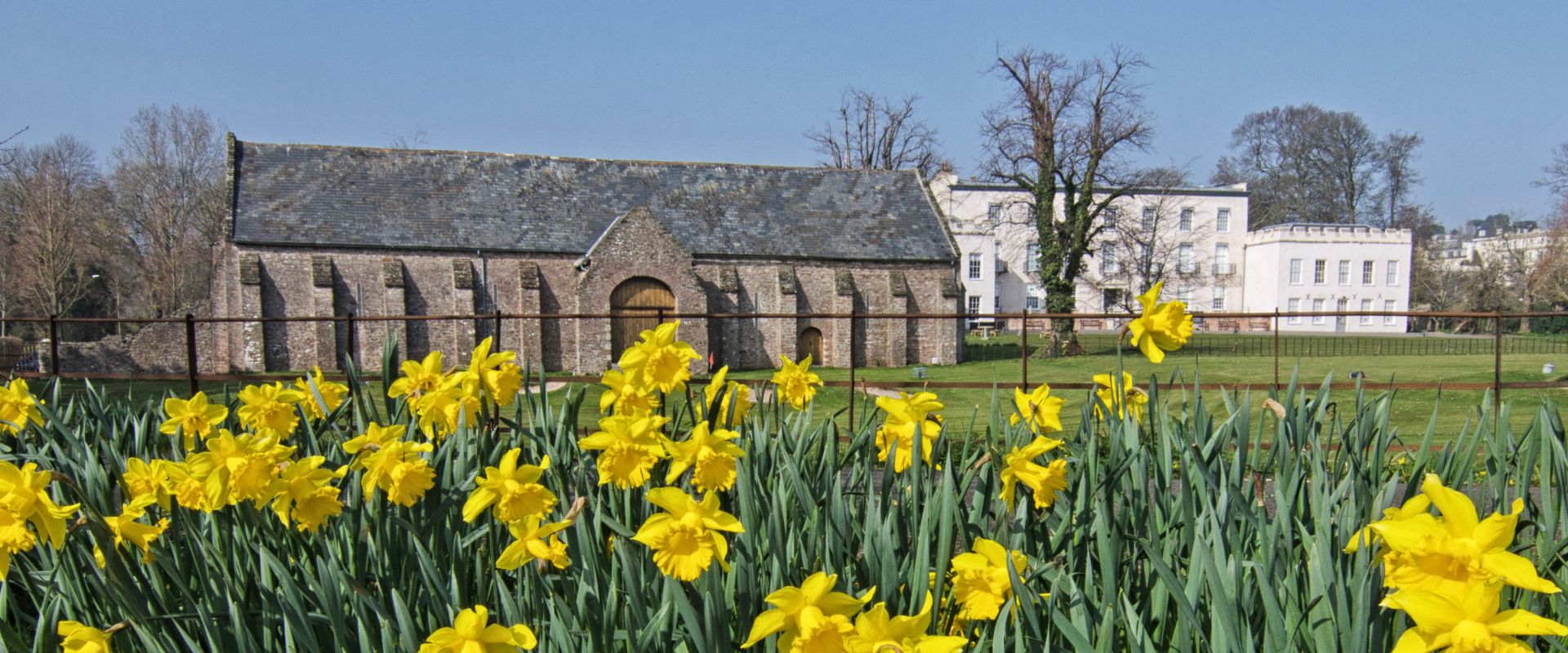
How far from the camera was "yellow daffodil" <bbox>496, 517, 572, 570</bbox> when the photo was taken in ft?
5.45

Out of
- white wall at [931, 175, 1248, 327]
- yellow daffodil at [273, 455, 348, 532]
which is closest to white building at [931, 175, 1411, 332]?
white wall at [931, 175, 1248, 327]

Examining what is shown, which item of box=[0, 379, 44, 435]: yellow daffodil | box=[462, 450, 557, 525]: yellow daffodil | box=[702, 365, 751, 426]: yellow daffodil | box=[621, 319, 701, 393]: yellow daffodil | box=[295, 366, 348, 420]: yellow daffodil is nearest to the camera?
box=[462, 450, 557, 525]: yellow daffodil

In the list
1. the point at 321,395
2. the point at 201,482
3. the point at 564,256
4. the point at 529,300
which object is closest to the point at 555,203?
the point at 564,256

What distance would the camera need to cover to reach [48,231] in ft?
101

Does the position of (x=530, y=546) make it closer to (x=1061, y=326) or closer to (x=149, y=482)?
(x=149, y=482)

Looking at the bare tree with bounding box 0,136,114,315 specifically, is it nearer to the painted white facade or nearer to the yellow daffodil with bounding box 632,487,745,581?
the yellow daffodil with bounding box 632,487,745,581

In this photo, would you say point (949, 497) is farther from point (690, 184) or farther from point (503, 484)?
point (690, 184)

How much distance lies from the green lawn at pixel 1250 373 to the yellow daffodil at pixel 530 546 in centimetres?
518

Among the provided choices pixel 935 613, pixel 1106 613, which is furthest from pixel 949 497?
pixel 1106 613

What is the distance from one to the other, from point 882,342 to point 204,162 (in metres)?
32.3

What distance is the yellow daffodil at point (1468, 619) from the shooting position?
1021 millimetres

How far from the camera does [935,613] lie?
5.25 ft

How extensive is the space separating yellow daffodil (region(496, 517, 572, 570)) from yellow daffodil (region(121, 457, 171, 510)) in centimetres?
91

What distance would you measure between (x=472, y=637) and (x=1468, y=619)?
51.6 inches
